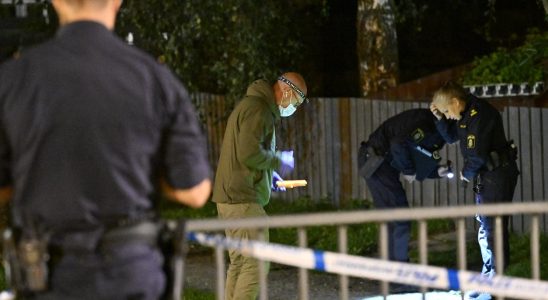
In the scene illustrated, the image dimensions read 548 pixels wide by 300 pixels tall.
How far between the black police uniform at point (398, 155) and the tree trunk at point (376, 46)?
6.71m

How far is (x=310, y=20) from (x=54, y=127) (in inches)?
750

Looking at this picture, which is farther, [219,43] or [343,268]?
[219,43]

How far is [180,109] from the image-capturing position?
4340 millimetres

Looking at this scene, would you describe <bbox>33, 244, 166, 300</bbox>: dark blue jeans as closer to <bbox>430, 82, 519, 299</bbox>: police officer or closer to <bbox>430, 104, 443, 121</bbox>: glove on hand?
<bbox>430, 82, 519, 299</bbox>: police officer

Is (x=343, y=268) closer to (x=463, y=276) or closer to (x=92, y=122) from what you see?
(x=463, y=276)

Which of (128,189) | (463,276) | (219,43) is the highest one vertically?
(219,43)

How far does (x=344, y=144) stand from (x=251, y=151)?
727cm

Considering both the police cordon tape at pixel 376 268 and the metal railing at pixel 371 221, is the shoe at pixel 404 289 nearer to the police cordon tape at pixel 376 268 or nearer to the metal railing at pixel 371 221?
the metal railing at pixel 371 221

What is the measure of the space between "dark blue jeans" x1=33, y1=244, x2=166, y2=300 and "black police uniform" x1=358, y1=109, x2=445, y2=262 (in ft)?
20.1

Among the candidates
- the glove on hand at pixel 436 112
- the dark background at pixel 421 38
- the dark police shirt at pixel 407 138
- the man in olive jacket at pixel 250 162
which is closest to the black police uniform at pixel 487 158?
the glove on hand at pixel 436 112

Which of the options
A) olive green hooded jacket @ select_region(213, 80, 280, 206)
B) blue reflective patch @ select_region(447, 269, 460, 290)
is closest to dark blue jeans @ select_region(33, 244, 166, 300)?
blue reflective patch @ select_region(447, 269, 460, 290)

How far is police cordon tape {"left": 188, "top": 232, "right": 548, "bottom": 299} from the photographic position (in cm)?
516

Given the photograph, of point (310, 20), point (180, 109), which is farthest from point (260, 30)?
point (180, 109)

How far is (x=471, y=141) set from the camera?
32.2ft
